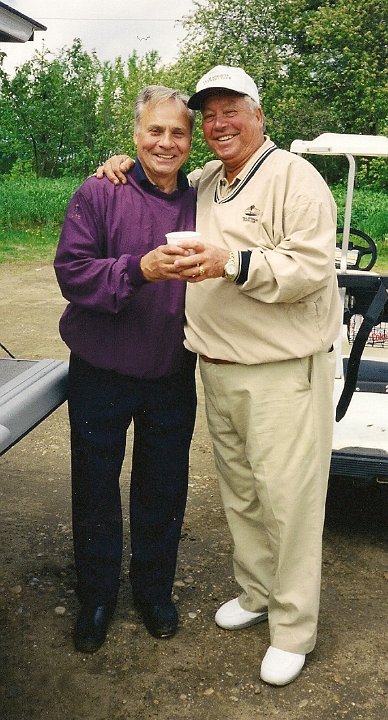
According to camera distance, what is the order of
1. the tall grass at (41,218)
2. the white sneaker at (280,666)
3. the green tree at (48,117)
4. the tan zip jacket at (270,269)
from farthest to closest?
the green tree at (48,117), the tall grass at (41,218), the white sneaker at (280,666), the tan zip jacket at (270,269)

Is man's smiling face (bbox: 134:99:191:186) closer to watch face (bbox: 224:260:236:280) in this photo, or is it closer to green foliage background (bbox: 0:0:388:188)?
watch face (bbox: 224:260:236:280)


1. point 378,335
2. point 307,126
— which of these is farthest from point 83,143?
point 378,335

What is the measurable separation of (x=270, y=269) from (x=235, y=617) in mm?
1343

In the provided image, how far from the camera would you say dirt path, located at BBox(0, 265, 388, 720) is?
92.6 inches

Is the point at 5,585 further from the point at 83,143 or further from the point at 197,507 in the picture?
the point at 83,143

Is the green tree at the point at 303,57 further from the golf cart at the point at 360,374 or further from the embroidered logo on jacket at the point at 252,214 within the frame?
the embroidered logo on jacket at the point at 252,214

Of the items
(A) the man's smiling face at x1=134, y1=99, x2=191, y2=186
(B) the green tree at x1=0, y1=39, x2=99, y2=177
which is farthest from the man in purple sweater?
(B) the green tree at x1=0, y1=39, x2=99, y2=177

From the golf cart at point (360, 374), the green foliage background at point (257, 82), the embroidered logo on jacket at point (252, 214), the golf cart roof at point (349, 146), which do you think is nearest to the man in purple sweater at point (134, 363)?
the embroidered logo on jacket at point (252, 214)

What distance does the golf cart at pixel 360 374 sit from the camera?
2949 mm

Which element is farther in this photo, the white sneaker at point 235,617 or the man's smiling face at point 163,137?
the white sneaker at point 235,617

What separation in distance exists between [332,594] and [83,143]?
26.4 metres

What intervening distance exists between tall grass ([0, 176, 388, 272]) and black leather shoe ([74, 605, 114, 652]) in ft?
33.4

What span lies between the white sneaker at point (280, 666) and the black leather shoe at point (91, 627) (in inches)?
22.5

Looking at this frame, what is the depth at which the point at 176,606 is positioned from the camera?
2.91 meters
